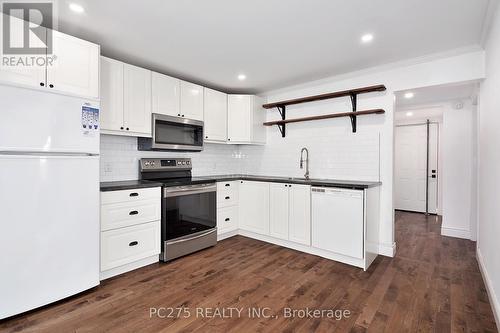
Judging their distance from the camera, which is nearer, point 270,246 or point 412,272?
point 412,272

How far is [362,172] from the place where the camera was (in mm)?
3551

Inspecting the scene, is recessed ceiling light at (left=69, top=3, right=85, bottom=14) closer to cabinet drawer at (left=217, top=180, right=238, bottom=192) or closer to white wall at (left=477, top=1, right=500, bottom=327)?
cabinet drawer at (left=217, top=180, right=238, bottom=192)

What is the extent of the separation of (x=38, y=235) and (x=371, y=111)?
3.75 m

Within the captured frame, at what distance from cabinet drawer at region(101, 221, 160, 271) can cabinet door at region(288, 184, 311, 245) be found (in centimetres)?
176

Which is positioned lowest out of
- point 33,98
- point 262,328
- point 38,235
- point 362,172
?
point 262,328

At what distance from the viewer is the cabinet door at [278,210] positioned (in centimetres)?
363

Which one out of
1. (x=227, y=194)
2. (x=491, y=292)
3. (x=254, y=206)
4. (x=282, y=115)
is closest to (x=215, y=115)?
(x=282, y=115)

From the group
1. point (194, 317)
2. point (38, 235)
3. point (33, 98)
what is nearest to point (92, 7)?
point (33, 98)

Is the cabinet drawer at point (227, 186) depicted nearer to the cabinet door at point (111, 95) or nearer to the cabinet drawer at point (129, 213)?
the cabinet drawer at point (129, 213)

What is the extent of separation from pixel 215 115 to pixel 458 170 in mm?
4201

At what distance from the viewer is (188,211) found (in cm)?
334

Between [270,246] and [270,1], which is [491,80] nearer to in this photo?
[270,1]

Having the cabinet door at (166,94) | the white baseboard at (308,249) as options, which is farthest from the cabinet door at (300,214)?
the cabinet door at (166,94)

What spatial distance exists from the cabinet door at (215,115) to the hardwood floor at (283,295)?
71.0 inches
